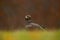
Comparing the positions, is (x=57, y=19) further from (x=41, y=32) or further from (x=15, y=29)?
(x=15, y=29)

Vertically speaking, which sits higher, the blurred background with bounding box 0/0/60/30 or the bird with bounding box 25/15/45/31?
the blurred background with bounding box 0/0/60/30

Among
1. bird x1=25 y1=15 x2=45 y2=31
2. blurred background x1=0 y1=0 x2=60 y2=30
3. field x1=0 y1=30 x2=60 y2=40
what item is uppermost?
blurred background x1=0 y1=0 x2=60 y2=30

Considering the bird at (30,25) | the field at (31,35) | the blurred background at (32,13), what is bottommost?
the field at (31,35)

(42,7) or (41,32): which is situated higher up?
(42,7)

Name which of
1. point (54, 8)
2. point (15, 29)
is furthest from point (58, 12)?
point (15, 29)

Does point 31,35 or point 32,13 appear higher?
point 32,13
